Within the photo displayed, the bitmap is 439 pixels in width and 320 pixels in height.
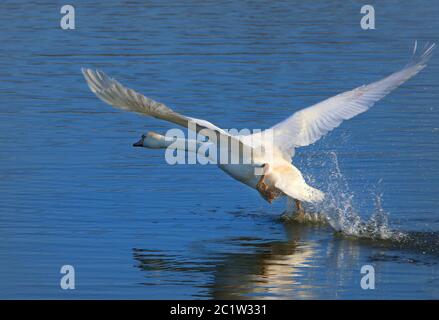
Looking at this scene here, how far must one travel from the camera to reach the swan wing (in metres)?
11.5

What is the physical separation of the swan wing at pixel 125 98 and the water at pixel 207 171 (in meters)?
1.69

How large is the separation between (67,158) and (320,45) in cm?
1042

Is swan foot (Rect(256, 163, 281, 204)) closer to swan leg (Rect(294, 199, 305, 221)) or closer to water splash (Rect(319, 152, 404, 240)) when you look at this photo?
swan leg (Rect(294, 199, 305, 221))

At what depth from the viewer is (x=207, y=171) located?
16641mm

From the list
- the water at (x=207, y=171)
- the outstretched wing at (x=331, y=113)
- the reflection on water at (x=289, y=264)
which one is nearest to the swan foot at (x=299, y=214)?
the water at (x=207, y=171)

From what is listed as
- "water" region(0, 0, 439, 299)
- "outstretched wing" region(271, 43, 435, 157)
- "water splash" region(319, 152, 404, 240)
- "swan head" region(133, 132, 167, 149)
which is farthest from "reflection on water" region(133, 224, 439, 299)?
"swan head" region(133, 132, 167, 149)

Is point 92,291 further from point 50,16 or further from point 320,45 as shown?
point 50,16

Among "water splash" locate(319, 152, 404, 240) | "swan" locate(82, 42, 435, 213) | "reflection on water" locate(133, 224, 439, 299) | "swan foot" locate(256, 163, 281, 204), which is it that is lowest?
"reflection on water" locate(133, 224, 439, 299)

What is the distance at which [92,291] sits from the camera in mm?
11461

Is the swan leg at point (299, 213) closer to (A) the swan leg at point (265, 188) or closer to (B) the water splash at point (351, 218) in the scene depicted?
(B) the water splash at point (351, 218)

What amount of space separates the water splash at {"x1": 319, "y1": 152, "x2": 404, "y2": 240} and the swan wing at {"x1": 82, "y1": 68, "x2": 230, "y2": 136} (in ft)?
8.83

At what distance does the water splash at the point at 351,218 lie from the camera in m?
13.7

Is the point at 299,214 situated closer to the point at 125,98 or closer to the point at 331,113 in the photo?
the point at 331,113
